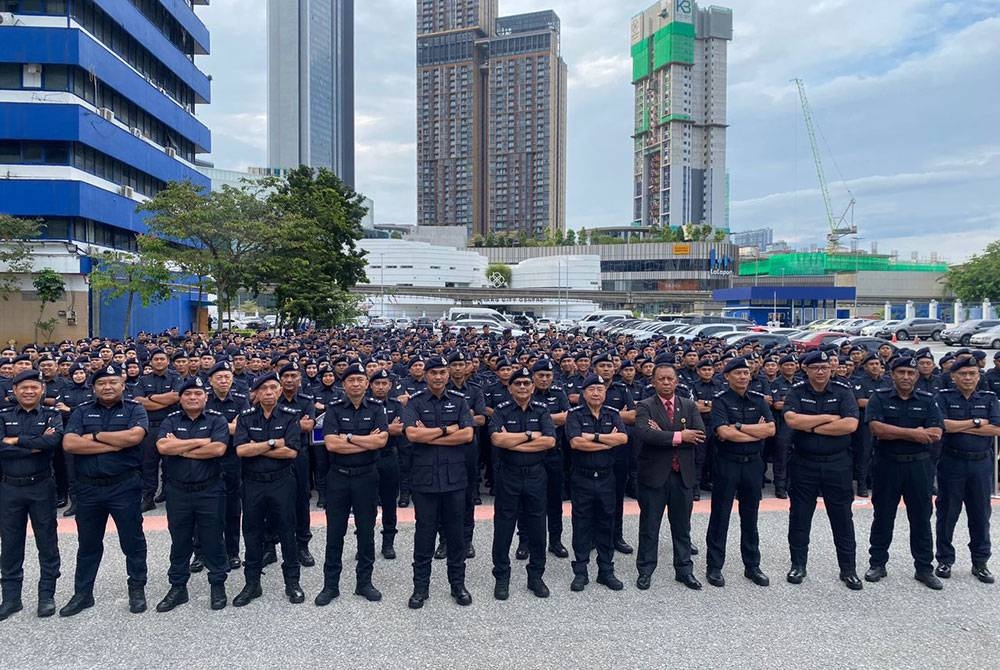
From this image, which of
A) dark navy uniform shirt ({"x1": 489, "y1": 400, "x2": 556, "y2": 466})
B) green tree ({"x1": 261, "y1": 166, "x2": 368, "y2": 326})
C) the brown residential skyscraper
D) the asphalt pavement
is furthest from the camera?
the brown residential skyscraper

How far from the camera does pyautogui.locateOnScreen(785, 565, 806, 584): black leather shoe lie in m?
5.75

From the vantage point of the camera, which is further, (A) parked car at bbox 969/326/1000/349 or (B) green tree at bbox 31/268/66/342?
(A) parked car at bbox 969/326/1000/349

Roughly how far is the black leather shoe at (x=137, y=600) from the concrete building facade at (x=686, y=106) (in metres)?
159

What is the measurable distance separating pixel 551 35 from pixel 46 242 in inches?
5116

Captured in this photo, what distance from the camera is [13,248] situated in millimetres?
25281

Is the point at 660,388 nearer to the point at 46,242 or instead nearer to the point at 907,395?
the point at 907,395

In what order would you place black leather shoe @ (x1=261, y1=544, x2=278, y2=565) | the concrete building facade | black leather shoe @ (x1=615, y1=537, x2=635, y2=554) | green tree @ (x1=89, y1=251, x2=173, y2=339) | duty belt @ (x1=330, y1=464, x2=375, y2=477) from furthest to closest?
1. the concrete building facade
2. green tree @ (x1=89, y1=251, x2=173, y2=339)
3. black leather shoe @ (x1=615, y1=537, x2=635, y2=554)
4. black leather shoe @ (x1=261, y1=544, x2=278, y2=565)
5. duty belt @ (x1=330, y1=464, x2=375, y2=477)

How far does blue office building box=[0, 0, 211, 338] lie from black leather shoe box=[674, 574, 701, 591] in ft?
95.2

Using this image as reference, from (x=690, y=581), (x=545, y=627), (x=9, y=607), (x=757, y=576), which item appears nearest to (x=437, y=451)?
(x=545, y=627)

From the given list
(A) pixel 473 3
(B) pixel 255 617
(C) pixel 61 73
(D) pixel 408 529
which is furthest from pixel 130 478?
(A) pixel 473 3

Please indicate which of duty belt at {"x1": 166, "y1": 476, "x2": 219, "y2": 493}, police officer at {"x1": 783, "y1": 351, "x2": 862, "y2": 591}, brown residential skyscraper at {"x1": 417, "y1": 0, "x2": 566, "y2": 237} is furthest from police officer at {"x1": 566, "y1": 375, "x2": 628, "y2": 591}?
brown residential skyscraper at {"x1": 417, "y1": 0, "x2": 566, "y2": 237}

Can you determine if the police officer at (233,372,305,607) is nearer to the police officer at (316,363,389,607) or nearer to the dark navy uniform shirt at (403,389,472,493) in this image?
the police officer at (316,363,389,607)

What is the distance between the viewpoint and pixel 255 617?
5.16m

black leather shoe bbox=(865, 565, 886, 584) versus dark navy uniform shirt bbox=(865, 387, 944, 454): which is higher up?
dark navy uniform shirt bbox=(865, 387, 944, 454)
